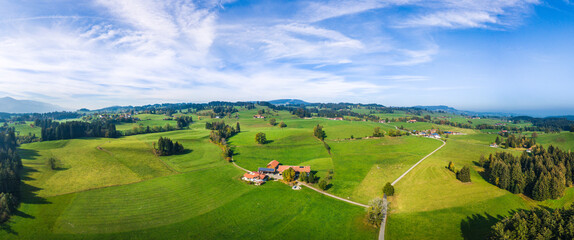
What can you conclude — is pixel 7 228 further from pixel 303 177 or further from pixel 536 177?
pixel 536 177

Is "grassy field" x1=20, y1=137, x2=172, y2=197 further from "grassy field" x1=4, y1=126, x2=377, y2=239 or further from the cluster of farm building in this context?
the cluster of farm building

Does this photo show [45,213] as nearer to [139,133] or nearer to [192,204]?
[192,204]

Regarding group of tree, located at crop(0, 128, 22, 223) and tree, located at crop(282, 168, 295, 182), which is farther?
tree, located at crop(282, 168, 295, 182)

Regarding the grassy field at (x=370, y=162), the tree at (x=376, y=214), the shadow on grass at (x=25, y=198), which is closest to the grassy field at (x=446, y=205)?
the tree at (x=376, y=214)

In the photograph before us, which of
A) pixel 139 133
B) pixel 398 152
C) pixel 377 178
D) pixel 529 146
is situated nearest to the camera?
pixel 377 178

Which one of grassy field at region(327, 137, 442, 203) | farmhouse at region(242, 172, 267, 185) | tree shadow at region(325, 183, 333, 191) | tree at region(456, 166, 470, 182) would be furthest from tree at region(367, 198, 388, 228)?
tree at region(456, 166, 470, 182)

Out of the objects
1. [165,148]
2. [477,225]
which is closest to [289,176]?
[477,225]

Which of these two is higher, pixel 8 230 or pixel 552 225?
pixel 552 225

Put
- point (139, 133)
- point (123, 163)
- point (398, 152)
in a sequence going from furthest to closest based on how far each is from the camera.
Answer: point (139, 133), point (398, 152), point (123, 163)

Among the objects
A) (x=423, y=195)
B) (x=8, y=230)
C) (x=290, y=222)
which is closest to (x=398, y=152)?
(x=423, y=195)
